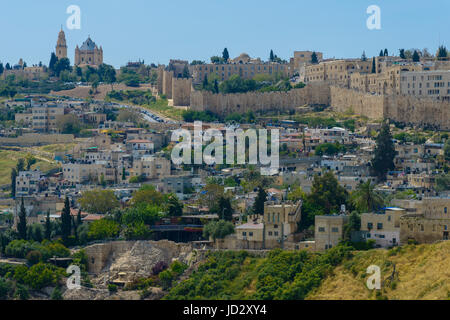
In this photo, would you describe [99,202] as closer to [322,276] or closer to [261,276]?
[261,276]

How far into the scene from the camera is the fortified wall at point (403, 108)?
77125 millimetres

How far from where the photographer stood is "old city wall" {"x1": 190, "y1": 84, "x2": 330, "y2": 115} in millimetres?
88812

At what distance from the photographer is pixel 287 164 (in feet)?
231

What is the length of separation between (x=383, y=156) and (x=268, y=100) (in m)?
22.9

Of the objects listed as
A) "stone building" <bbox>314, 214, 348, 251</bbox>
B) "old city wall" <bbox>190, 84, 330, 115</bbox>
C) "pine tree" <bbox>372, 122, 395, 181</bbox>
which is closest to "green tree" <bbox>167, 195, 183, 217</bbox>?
"stone building" <bbox>314, 214, 348, 251</bbox>

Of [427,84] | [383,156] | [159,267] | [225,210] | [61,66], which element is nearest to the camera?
[159,267]

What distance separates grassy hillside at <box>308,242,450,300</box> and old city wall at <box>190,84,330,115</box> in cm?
4069

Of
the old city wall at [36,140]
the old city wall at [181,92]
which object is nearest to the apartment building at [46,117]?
the old city wall at [36,140]

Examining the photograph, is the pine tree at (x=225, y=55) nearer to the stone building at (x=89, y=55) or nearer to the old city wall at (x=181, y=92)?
the old city wall at (x=181, y=92)

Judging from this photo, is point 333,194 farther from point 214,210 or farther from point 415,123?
point 415,123

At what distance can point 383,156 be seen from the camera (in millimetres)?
67000

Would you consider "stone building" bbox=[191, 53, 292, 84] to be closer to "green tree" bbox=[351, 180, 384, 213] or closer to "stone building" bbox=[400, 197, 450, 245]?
"green tree" bbox=[351, 180, 384, 213]

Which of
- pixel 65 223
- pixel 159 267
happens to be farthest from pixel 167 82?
pixel 159 267
